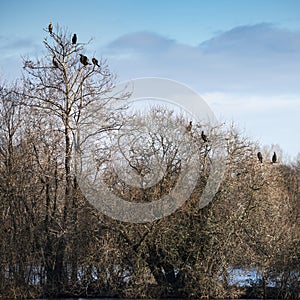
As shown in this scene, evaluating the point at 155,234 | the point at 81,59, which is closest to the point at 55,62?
the point at 81,59

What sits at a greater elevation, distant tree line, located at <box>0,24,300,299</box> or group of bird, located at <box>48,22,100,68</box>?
group of bird, located at <box>48,22,100,68</box>

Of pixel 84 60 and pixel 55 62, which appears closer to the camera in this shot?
pixel 84 60

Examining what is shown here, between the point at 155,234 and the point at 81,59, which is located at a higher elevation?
the point at 81,59

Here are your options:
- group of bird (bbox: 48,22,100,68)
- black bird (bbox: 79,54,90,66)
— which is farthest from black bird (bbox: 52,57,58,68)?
black bird (bbox: 79,54,90,66)

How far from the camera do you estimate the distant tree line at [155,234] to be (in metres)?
21.1

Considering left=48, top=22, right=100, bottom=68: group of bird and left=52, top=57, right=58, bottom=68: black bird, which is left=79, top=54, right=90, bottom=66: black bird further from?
left=52, top=57, right=58, bottom=68: black bird

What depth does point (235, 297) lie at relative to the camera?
21188mm

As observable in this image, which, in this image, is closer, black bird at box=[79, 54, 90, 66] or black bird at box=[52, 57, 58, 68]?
black bird at box=[79, 54, 90, 66]

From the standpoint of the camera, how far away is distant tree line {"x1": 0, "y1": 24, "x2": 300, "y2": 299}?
69.2ft

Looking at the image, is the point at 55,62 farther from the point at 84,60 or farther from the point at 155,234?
the point at 155,234

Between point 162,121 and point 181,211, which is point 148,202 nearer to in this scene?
point 181,211

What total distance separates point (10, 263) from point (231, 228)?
274 inches

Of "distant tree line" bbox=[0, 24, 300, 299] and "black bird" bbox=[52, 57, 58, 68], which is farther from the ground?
"black bird" bbox=[52, 57, 58, 68]

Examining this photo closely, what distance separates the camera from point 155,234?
21188 mm
